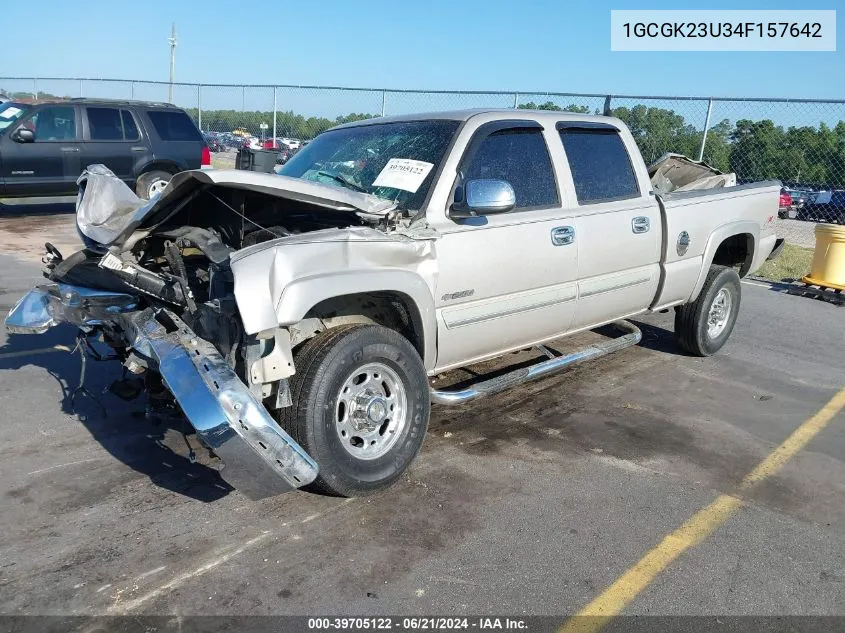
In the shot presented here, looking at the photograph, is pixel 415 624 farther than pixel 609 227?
No

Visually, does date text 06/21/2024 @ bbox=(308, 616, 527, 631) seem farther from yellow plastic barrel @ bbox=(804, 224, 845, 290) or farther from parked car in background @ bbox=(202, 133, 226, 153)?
parked car in background @ bbox=(202, 133, 226, 153)

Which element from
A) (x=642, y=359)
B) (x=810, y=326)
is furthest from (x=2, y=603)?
(x=810, y=326)

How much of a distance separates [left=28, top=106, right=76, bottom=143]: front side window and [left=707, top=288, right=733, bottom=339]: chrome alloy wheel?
11316 millimetres

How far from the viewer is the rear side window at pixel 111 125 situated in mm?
13102

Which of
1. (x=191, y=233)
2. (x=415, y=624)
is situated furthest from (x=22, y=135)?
(x=415, y=624)

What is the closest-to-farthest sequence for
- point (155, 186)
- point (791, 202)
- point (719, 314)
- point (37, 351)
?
1. point (37, 351)
2. point (719, 314)
3. point (155, 186)
4. point (791, 202)

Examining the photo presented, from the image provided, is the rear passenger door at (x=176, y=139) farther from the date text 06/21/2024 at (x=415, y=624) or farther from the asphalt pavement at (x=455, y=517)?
the date text 06/21/2024 at (x=415, y=624)

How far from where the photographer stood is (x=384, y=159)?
449 centimetres

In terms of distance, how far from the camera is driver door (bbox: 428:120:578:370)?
4105 mm

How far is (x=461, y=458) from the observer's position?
428cm

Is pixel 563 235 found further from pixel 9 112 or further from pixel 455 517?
pixel 9 112

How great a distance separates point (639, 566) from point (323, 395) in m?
1.61

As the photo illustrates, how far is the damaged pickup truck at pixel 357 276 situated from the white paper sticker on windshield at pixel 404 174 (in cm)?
2

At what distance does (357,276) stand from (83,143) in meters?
11.4
